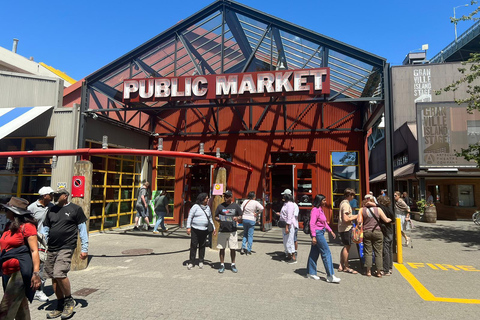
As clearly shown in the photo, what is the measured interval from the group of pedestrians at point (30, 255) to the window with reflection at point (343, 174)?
10.9 meters

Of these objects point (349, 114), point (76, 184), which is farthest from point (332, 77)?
point (76, 184)

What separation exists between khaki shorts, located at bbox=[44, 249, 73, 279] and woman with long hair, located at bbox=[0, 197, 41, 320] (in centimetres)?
73

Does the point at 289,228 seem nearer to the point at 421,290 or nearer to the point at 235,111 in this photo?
the point at 421,290

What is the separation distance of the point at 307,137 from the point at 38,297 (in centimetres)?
1138

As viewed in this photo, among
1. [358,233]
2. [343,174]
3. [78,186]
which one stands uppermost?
[343,174]

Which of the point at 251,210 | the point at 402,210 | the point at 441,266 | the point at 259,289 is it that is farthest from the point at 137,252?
the point at 402,210

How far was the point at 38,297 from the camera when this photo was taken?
475 centimetres

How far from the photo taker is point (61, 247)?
14.2 feet

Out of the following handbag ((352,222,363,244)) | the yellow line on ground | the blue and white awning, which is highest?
the blue and white awning

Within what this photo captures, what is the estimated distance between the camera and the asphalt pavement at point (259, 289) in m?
4.37

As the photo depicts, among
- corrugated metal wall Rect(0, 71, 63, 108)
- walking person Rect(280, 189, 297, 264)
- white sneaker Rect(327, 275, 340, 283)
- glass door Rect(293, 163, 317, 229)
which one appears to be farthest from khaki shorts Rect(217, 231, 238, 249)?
corrugated metal wall Rect(0, 71, 63, 108)

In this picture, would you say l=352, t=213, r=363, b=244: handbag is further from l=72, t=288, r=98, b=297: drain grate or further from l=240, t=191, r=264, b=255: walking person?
l=72, t=288, r=98, b=297: drain grate

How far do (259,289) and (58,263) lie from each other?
3227 mm

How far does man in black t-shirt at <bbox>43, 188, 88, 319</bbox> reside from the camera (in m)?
4.16
